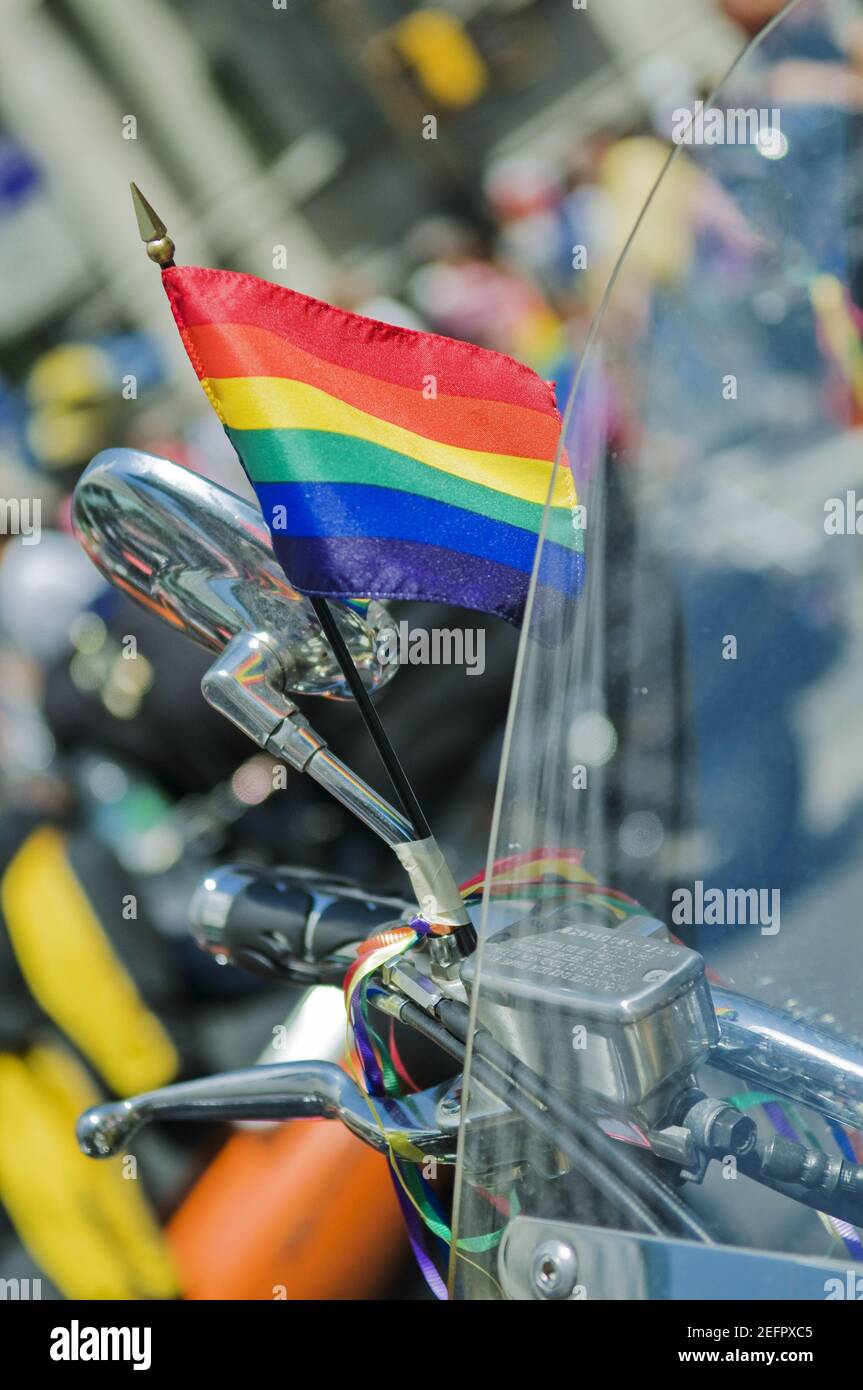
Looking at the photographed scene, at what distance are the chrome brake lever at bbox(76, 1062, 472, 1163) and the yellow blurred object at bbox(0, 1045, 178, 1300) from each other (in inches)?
48.9

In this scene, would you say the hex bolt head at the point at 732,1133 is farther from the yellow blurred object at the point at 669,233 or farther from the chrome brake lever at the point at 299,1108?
the yellow blurred object at the point at 669,233

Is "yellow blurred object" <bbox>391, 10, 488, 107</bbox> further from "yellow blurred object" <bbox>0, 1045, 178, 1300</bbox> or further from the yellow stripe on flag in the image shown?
the yellow stripe on flag

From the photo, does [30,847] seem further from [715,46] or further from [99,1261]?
[715,46]

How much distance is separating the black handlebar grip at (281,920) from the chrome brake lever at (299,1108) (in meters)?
0.12

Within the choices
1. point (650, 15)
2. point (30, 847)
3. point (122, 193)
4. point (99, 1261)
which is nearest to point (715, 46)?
point (650, 15)

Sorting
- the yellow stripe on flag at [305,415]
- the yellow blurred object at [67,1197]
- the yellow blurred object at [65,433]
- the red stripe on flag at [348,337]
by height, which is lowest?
the yellow blurred object at [67,1197]

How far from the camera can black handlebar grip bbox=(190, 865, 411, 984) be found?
3.66 feet

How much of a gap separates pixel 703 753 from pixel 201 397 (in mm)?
3728

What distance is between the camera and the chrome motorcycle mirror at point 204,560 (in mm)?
1001

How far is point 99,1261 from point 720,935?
1.79 meters

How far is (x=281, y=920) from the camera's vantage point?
1.12 metres

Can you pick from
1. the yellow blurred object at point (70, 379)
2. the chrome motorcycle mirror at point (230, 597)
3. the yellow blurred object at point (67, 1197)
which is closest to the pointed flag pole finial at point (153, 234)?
the chrome motorcycle mirror at point (230, 597)

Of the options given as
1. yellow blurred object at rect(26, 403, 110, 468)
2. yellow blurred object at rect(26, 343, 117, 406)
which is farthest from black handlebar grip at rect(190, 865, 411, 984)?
yellow blurred object at rect(26, 343, 117, 406)

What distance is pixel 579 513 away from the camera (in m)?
0.94
